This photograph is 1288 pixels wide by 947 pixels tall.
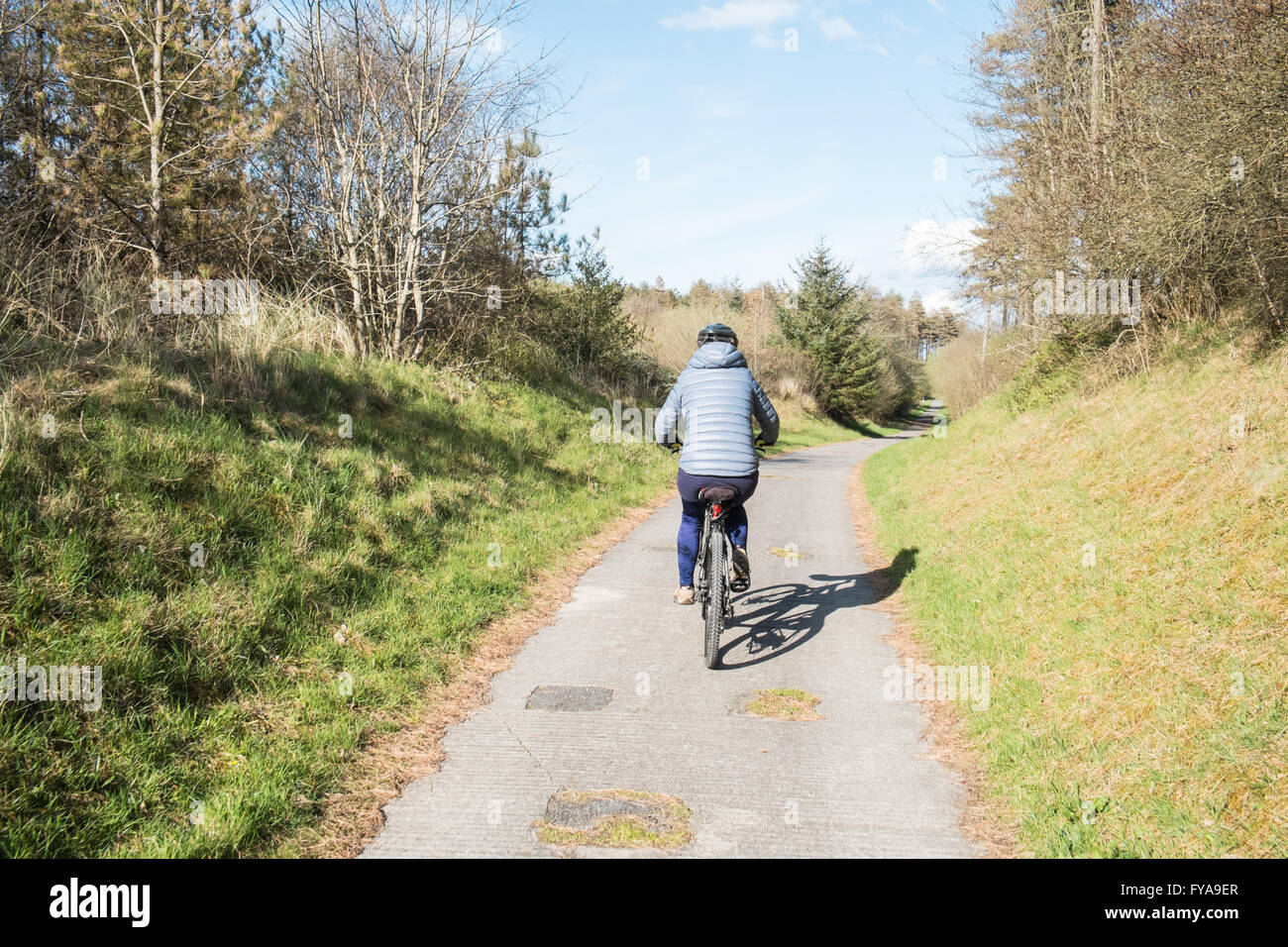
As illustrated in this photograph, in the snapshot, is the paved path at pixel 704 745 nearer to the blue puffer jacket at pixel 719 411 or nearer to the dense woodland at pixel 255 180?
the blue puffer jacket at pixel 719 411

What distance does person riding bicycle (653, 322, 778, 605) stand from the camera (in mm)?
5855

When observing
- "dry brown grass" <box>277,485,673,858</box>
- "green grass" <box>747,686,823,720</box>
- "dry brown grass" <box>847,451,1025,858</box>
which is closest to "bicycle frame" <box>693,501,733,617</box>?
"green grass" <box>747,686,823,720</box>

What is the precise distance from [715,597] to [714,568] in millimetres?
220

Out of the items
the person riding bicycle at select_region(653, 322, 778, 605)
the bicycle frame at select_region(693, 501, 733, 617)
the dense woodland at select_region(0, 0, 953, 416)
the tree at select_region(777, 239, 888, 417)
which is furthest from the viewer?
the tree at select_region(777, 239, 888, 417)

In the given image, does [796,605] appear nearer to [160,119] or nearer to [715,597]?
[715,597]

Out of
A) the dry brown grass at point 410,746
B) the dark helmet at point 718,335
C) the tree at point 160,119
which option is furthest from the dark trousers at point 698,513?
the tree at point 160,119

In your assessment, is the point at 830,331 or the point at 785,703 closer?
the point at 785,703

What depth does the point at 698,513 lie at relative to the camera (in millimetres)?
6082

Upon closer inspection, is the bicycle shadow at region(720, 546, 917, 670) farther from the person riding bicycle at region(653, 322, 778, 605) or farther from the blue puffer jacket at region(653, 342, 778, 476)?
the blue puffer jacket at region(653, 342, 778, 476)

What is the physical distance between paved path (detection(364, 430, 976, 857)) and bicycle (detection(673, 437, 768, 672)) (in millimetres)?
261

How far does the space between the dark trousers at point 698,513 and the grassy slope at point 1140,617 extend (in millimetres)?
1836

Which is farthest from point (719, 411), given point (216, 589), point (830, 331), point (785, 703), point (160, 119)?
point (830, 331)
